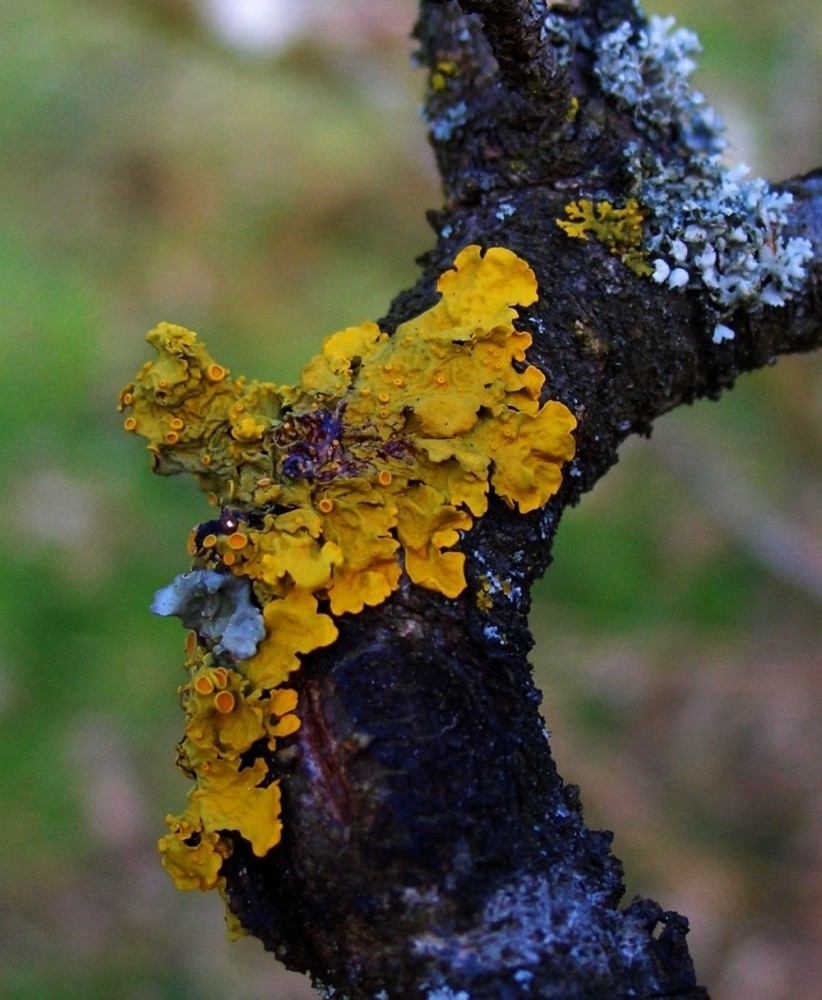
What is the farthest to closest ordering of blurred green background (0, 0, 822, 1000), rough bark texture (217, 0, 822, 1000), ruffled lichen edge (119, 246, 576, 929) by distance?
blurred green background (0, 0, 822, 1000) → ruffled lichen edge (119, 246, 576, 929) → rough bark texture (217, 0, 822, 1000)

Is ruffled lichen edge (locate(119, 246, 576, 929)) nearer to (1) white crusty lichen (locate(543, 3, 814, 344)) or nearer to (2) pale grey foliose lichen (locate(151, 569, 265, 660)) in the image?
(2) pale grey foliose lichen (locate(151, 569, 265, 660))

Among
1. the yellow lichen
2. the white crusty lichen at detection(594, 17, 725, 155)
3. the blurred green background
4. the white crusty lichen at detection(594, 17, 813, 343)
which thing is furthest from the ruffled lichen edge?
the blurred green background

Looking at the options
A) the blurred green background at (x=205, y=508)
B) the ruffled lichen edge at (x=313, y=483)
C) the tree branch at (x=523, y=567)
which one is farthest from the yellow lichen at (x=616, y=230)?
the blurred green background at (x=205, y=508)

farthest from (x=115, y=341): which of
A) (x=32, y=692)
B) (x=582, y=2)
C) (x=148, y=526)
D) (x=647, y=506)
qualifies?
(x=582, y=2)

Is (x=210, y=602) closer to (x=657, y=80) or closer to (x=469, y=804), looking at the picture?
(x=469, y=804)

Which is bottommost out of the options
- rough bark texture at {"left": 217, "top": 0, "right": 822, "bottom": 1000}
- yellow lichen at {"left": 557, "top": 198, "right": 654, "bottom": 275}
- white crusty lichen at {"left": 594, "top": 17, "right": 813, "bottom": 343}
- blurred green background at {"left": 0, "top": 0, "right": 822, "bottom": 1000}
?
rough bark texture at {"left": 217, "top": 0, "right": 822, "bottom": 1000}

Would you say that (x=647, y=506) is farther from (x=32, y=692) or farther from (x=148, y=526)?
(x=32, y=692)

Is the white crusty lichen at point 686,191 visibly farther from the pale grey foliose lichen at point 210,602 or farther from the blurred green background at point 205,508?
the blurred green background at point 205,508
